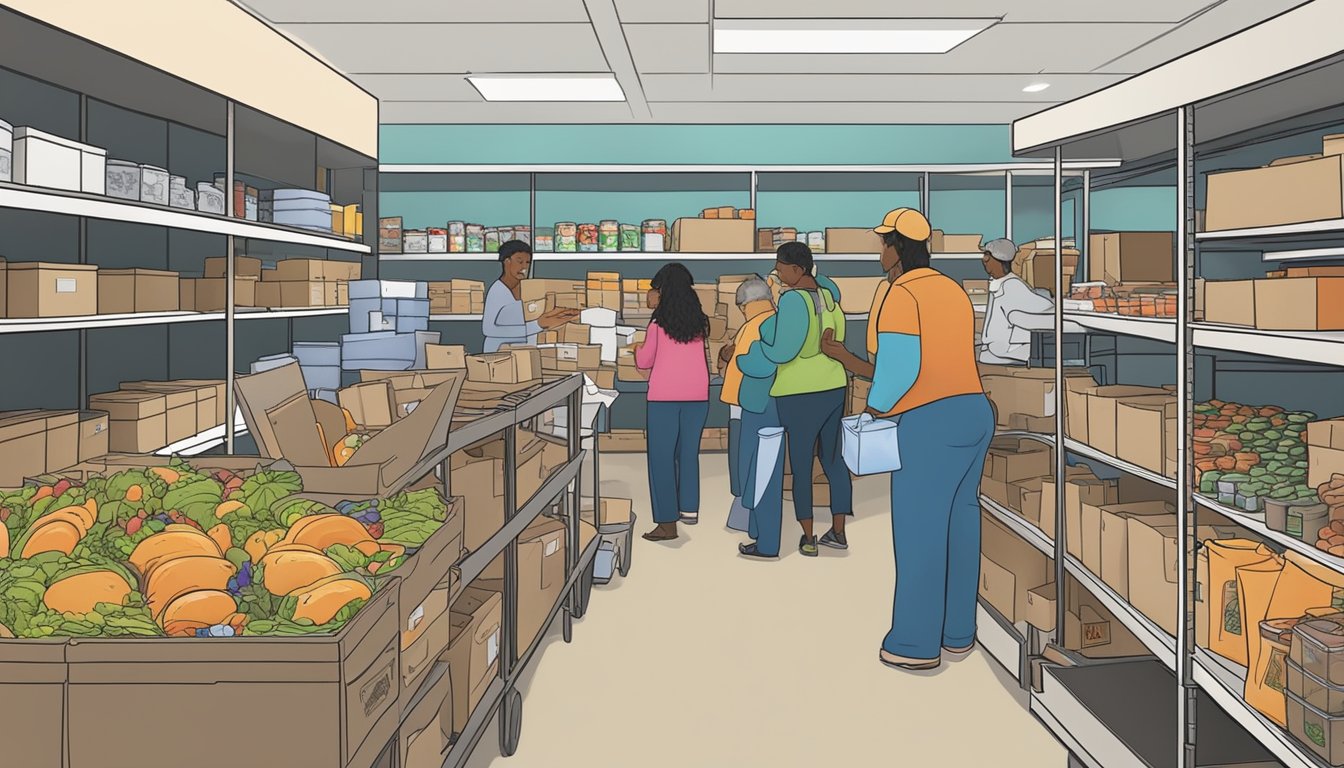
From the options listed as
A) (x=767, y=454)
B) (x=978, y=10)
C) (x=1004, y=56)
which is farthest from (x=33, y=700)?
(x=1004, y=56)

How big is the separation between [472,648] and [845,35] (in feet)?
13.9

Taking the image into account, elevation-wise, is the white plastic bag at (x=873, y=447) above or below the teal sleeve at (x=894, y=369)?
below

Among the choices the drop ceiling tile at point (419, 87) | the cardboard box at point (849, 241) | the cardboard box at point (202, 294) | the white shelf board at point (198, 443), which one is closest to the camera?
the white shelf board at point (198, 443)

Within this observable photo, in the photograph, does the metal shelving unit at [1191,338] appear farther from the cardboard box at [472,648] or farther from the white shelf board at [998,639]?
the cardboard box at [472,648]

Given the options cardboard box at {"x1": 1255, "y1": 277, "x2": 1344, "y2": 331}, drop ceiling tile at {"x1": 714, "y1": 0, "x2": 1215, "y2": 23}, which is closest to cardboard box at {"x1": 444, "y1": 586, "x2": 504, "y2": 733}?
cardboard box at {"x1": 1255, "y1": 277, "x2": 1344, "y2": 331}

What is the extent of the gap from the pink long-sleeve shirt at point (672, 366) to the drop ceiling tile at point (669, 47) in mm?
1617

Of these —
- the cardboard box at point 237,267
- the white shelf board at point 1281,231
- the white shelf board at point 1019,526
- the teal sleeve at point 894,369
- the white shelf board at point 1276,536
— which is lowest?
the white shelf board at point 1019,526

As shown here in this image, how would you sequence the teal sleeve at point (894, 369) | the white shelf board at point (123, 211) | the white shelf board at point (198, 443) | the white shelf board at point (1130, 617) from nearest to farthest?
the white shelf board at point (1130, 617)
the white shelf board at point (123, 211)
the teal sleeve at point (894, 369)
the white shelf board at point (198, 443)

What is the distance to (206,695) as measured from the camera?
1.31 m

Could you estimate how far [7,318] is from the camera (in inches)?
118

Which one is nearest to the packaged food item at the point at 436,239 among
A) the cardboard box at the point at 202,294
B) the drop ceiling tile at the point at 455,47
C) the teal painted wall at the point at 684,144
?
the teal painted wall at the point at 684,144

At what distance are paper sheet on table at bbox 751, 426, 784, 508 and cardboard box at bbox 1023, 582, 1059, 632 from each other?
5.40ft

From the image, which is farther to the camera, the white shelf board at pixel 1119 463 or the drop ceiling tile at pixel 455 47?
the drop ceiling tile at pixel 455 47

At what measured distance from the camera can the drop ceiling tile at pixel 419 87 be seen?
6.49m
